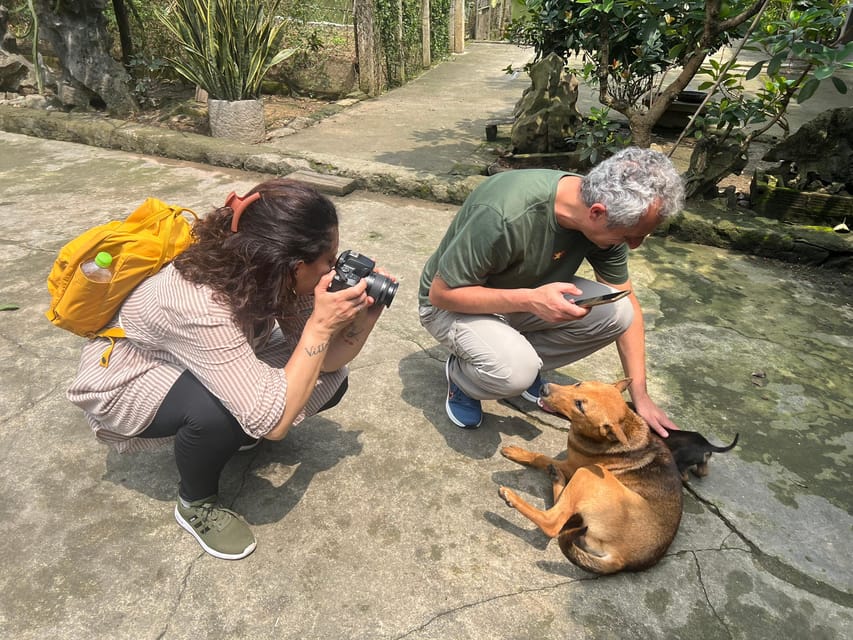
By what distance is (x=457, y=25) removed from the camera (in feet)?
42.4

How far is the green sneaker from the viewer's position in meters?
2.02

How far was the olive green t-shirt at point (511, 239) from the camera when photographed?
229cm

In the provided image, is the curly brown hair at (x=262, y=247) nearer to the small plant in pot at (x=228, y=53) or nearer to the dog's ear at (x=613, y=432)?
the dog's ear at (x=613, y=432)

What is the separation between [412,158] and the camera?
6.16m

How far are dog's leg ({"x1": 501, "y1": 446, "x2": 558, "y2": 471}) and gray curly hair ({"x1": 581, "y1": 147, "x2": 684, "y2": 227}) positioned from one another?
987mm

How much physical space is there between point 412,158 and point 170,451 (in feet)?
14.5

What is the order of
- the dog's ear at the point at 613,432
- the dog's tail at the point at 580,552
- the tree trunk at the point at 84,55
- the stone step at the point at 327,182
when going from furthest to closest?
the tree trunk at the point at 84,55 → the stone step at the point at 327,182 → the dog's ear at the point at 613,432 → the dog's tail at the point at 580,552

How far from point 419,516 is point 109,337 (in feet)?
4.16

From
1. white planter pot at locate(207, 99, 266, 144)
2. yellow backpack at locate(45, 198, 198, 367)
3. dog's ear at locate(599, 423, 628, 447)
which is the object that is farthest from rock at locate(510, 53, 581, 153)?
yellow backpack at locate(45, 198, 198, 367)

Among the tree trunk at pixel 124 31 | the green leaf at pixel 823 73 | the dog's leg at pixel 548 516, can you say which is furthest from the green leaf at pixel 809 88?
the tree trunk at pixel 124 31

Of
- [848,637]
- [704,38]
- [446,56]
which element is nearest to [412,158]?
[704,38]

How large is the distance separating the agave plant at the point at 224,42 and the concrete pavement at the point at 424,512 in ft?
11.2

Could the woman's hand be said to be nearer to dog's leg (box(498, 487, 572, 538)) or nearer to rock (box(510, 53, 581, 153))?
dog's leg (box(498, 487, 572, 538))

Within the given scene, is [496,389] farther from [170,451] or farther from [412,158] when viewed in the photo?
[412,158]
